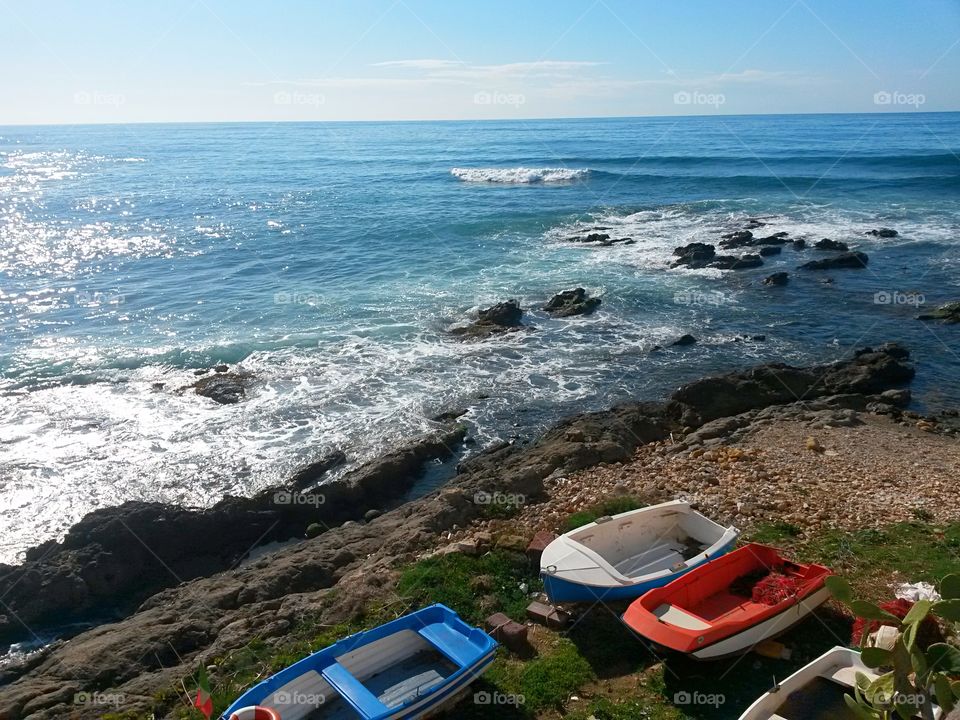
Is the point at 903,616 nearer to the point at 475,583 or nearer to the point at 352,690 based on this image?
the point at 475,583

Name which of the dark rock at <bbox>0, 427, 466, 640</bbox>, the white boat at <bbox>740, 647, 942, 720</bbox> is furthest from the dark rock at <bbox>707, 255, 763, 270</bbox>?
the white boat at <bbox>740, 647, 942, 720</bbox>

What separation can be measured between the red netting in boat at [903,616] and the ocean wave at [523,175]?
54.5m

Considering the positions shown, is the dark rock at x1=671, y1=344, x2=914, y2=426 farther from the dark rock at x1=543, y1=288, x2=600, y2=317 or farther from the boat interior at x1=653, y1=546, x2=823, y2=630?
the dark rock at x1=543, y1=288, x2=600, y2=317

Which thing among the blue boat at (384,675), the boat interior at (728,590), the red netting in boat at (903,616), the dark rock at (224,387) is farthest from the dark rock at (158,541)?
the red netting in boat at (903,616)

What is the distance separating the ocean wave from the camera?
2408 inches

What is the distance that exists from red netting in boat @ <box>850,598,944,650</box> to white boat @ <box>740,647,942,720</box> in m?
0.45

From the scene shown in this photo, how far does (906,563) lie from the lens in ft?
33.4

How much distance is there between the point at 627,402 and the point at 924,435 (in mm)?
6655

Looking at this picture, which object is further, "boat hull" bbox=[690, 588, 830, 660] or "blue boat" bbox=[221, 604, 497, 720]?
"boat hull" bbox=[690, 588, 830, 660]

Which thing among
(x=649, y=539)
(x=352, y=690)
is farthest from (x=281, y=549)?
(x=649, y=539)

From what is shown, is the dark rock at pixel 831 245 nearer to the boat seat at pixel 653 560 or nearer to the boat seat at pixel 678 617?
the boat seat at pixel 653 560

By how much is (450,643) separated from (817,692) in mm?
4004

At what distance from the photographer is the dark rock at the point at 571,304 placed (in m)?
26.0

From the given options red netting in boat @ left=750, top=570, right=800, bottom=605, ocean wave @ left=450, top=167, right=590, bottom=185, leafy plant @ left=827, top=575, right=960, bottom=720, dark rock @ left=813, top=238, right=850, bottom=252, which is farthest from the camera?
ocean wave @ left=450, top=167, right=590, bottom=185
